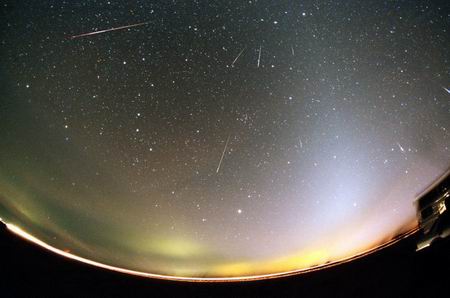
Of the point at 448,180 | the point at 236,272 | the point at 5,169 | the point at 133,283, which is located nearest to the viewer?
the point at 5,169

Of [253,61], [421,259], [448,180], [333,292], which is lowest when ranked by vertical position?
[333,292]

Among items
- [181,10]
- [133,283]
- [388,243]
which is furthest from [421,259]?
[181,10]

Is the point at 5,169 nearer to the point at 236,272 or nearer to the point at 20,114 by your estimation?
the point at 20,114

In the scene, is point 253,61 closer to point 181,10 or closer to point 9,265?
point 181,10

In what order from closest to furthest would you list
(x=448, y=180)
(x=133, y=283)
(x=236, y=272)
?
(x=448, y=180) → (x=133, y=283) → (x=236, y=272)

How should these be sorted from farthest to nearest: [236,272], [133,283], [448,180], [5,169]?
1. [236,272]
2. [133,283]
3. [448,180]
4. [5,169]

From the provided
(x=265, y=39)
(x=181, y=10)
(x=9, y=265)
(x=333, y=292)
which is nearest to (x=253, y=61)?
(x=265, y=39)

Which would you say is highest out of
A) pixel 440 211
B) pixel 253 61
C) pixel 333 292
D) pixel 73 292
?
pixel 253 61

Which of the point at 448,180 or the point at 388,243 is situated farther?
the point at 388,243

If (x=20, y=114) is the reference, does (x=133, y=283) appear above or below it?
below
